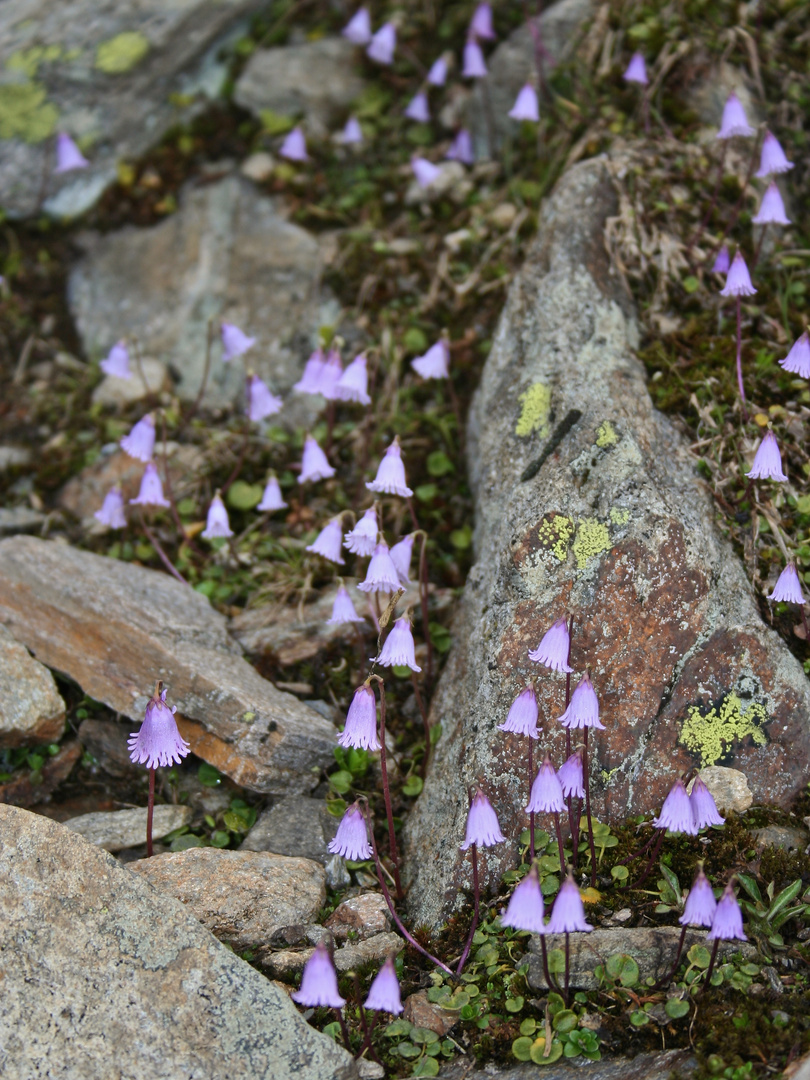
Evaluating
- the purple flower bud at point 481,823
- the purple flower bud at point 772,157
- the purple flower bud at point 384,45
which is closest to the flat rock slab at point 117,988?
the purple flower bud at point 481,823

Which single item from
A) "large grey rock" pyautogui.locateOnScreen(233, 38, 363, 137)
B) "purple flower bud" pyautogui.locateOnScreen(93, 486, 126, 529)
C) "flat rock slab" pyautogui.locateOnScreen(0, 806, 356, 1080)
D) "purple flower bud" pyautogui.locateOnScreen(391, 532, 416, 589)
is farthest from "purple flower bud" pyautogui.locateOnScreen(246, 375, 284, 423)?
"flat rock slab" pyautogui.locateOnScreen(0, 806, 356, 1080)

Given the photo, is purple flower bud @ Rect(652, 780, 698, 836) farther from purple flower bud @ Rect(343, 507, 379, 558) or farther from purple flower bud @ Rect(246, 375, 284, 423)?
purple flower bud @ Rect(246, 375, 284, 423)

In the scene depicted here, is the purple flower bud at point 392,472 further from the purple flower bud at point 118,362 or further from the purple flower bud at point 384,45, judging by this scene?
the purple flower bud at point 384,45

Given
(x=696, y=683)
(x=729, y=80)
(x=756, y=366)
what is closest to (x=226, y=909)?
(x=696, y=683)

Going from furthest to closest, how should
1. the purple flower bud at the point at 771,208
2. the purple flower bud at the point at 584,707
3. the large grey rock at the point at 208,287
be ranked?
the large grey rock at the point at 208,287, the purple flower bud at the point at 771,208, the purple flower bud at the point at 584,707

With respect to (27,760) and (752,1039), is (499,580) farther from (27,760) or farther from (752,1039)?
(27,760)

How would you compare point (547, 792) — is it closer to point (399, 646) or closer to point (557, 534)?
point (399, 646)
